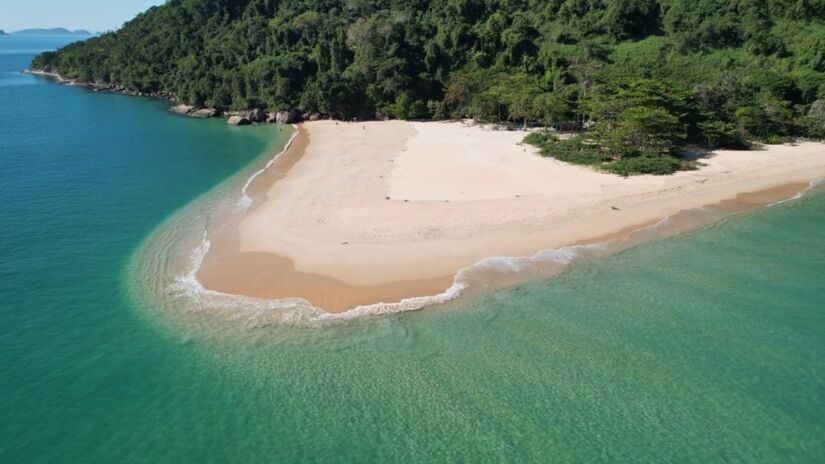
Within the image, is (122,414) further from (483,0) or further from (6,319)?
(483,0)

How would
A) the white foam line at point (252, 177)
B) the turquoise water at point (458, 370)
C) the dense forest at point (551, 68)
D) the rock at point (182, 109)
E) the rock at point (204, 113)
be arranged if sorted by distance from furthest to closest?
1. the rock at point (182, 109)
2. the rock at point (204, 113)
3. the dense forest at point (551, 68)
4. the white foam line at point (252, 177)
5. the turquoise water at point (458, 370)

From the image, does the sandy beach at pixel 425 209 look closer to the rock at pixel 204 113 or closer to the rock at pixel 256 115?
the rock at pixel 256 115

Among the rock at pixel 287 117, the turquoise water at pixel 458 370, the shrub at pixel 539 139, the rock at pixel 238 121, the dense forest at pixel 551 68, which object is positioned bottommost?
the turquoise water at pixel 458 370

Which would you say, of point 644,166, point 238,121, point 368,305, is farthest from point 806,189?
point 238,121

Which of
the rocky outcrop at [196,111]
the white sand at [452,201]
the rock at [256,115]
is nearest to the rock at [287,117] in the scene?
the rock at [256,115]

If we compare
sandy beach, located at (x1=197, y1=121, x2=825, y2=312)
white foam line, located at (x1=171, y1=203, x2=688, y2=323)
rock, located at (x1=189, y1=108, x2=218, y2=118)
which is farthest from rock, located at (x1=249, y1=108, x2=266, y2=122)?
white foam line, located at (x1=171, y1=203, x2=688, y2=323)

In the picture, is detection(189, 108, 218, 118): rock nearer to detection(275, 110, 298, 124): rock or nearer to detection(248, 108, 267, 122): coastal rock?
detection(248, 108, 267, 122): coastal rock
